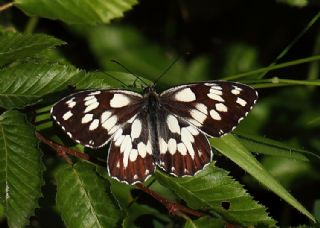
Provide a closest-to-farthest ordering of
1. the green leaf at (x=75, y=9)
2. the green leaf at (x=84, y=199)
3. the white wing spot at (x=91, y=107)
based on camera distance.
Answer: the green leaf at (x=84, y=199)
the white wing spot at (x=91, y=107)
the green leaf at (x=75, y=9)

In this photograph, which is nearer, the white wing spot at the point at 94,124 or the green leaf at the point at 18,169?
the green leaf at the point at 18,169

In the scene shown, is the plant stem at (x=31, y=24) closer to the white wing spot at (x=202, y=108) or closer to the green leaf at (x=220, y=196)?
the white wing spot at (x=202, y=108)

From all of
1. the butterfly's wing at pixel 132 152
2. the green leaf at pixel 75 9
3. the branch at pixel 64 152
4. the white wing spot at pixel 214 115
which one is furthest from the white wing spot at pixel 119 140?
the green leaf at pixel 75 9

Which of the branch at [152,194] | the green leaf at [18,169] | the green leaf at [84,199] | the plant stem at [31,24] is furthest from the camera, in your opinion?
the plant stem at [31,24]

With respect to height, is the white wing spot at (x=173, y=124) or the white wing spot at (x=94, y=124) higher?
the white wing spot at (x=173, y=124)

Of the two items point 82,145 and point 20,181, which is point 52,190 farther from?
point 20,181

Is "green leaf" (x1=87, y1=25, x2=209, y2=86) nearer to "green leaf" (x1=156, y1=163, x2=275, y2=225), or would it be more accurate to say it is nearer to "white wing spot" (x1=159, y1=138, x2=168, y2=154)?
"white wing spot" (x1=159, y1=138, x2=168, y2=154)
